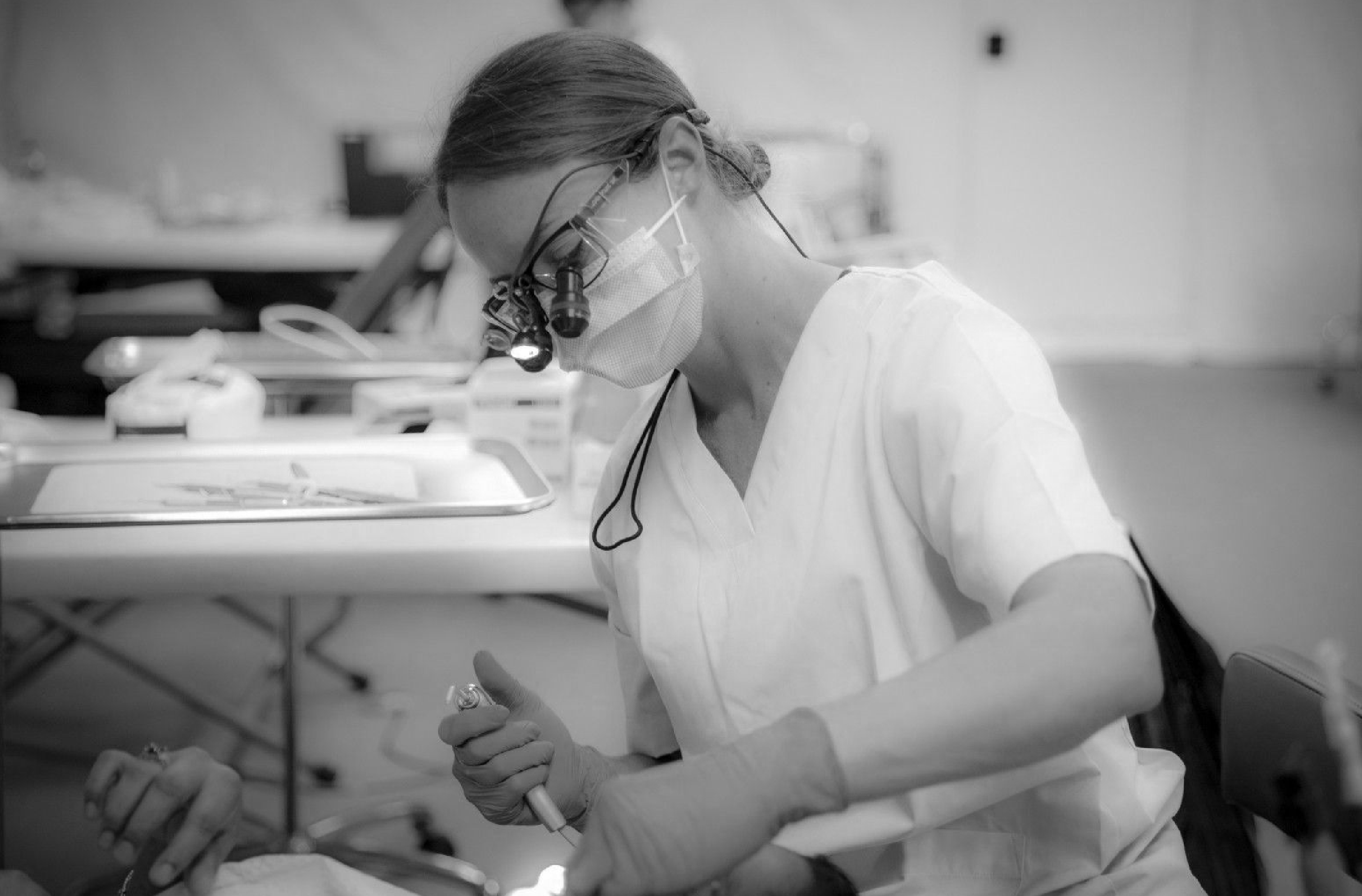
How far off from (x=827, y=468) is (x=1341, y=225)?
20.6 ft

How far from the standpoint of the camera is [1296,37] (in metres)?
6.02

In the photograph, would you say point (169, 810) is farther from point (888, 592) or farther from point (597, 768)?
point (888, 592)

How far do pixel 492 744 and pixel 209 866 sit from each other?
29 cm

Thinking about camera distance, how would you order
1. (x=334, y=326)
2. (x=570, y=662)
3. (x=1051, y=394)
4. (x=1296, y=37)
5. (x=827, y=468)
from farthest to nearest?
1. (x=1296, y=37)
2. (x=570, y=662)
3. (x=334, y=326)
4. (x=827, y=468)
5. (x=1051, y=394)

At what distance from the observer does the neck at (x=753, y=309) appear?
1076 mm

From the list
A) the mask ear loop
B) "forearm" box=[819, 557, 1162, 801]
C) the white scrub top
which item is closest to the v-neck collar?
the white scrub top

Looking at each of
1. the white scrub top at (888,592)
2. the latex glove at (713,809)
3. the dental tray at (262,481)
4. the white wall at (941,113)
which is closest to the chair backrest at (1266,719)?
the white scrub top at (888,592)

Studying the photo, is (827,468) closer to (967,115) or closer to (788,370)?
(788,370)

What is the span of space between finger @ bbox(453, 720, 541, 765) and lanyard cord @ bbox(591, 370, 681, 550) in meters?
0.21

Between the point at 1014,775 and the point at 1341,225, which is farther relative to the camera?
the point at 1341,225

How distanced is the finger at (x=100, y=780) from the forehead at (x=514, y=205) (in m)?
0.55

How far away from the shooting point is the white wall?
617 centimetres

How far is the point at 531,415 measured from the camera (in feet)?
5.72

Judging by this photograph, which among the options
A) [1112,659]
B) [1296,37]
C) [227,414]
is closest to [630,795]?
[1112,659]
